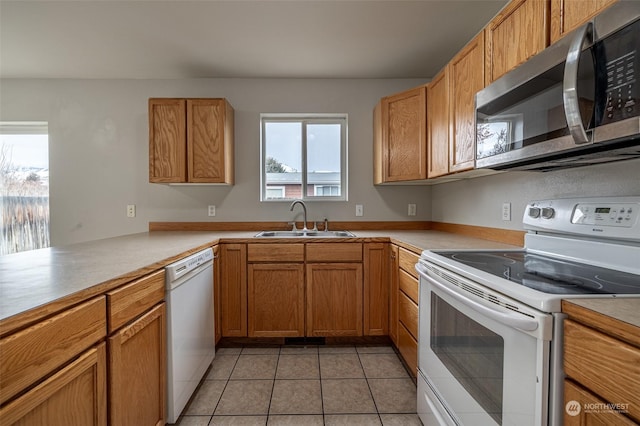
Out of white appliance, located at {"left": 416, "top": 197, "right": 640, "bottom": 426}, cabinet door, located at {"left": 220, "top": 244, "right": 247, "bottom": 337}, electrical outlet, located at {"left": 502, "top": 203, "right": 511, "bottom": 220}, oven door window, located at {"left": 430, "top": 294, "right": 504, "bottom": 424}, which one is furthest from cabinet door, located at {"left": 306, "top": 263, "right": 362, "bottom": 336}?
electrical outlet, located at {"left": 502, "top": 203, "right": 511, "bottom": 220}

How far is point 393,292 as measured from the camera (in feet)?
6.97

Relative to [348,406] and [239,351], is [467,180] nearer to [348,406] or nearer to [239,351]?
[348,406]

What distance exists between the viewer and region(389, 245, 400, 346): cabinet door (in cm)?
206

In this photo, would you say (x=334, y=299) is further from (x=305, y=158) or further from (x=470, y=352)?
(x=305, y=158)

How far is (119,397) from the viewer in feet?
3.27

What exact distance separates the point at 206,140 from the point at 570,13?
240 cm

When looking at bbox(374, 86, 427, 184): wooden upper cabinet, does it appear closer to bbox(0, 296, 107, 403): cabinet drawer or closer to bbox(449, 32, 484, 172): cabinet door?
bbox(449, 32, 484, 172): cabinet door

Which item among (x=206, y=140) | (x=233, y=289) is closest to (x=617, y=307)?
(x=233, y=289)

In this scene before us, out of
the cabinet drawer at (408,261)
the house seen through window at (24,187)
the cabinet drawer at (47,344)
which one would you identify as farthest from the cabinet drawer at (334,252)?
the house seen through window at (24,187)

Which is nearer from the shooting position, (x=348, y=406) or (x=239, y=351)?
(x=348, y=406)

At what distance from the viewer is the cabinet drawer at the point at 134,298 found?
0.97 meters

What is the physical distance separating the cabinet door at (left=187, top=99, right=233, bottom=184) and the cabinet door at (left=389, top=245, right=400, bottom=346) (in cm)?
161

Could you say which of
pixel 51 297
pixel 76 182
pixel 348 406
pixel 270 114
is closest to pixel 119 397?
pixel 51 297

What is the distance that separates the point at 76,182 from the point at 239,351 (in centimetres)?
236
